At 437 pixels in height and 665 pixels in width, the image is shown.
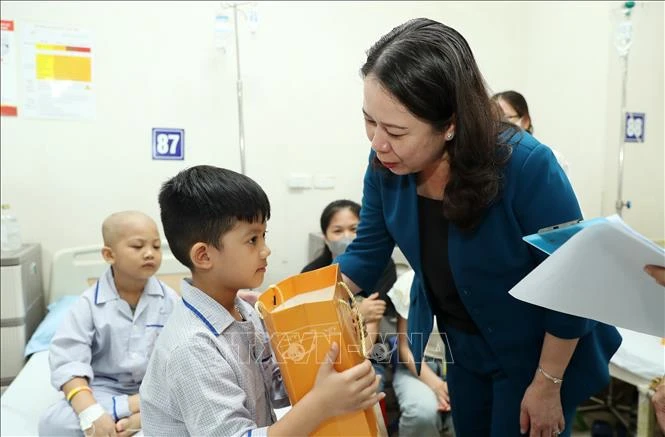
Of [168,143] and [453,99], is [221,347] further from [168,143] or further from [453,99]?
[168,143]

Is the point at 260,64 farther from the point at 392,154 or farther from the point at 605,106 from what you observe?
the point at 392,154

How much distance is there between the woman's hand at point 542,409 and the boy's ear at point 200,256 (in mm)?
723

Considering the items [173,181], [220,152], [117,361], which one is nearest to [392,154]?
[173,181]

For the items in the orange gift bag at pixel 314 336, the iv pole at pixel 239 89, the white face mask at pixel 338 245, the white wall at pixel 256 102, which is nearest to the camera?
the orange gift bag at pixel 314 336

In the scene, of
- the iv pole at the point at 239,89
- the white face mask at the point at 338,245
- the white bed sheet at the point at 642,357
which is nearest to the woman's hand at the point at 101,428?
the white face mask at the point at 338,245

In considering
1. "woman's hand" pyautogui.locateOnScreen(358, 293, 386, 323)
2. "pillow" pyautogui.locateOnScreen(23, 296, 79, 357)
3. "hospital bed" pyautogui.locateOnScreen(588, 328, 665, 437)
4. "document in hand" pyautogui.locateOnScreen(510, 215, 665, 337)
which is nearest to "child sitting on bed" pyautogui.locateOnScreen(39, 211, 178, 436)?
"pillow" pyautogui.locateOnScreen(23, 296, 79, 357)

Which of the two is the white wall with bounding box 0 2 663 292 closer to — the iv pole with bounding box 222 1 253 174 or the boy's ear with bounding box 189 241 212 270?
the iv pole with bounding box 222 1 253 174

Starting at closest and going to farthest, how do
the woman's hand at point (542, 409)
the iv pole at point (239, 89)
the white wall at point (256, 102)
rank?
1. the woman's hand at point (542, 409)
2. the white wall at point (256, 102)
3. the iv pole at point (239, 89)

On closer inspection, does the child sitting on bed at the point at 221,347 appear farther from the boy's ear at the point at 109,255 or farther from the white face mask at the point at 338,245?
the white face mask at the point at 338,245

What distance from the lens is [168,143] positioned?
9.20 feet

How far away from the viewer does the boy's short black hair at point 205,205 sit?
0.98 meters

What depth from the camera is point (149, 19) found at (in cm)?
273

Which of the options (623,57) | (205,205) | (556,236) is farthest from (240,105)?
(556,236)

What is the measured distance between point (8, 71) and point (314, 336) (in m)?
2.61
